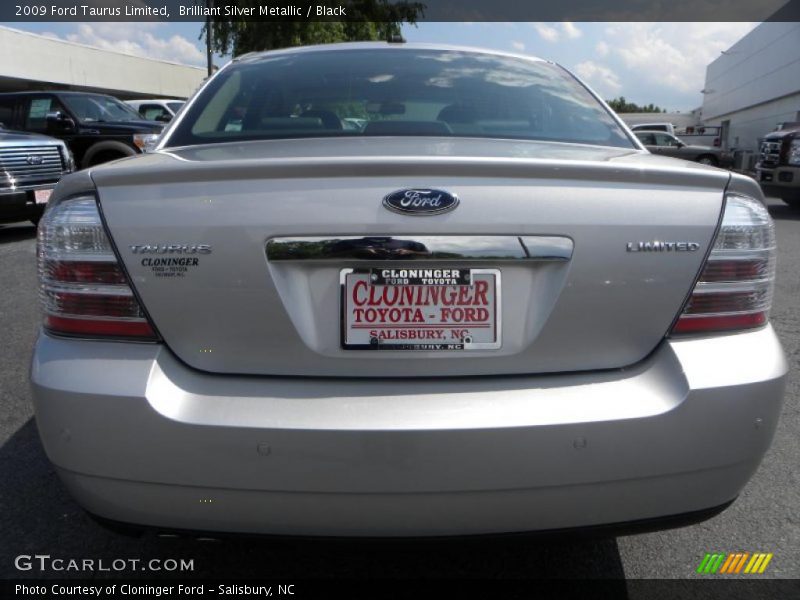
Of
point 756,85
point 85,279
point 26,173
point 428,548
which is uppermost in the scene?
point 756,85

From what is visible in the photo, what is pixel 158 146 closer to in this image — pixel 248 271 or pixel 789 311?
pixel 248 271

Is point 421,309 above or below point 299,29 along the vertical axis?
below

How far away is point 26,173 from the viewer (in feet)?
28.5

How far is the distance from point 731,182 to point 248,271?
120cm

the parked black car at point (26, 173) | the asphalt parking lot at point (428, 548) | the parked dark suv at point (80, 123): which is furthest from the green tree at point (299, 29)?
the asphalt parking lot at point (428, 548)

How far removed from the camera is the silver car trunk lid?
1703 mm

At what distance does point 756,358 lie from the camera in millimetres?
1821

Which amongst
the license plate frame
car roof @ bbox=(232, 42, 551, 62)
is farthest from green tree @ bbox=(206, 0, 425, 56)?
car roof @ bbox=(232, 42, 551, 62)

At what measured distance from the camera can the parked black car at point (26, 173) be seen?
8.34 meters
